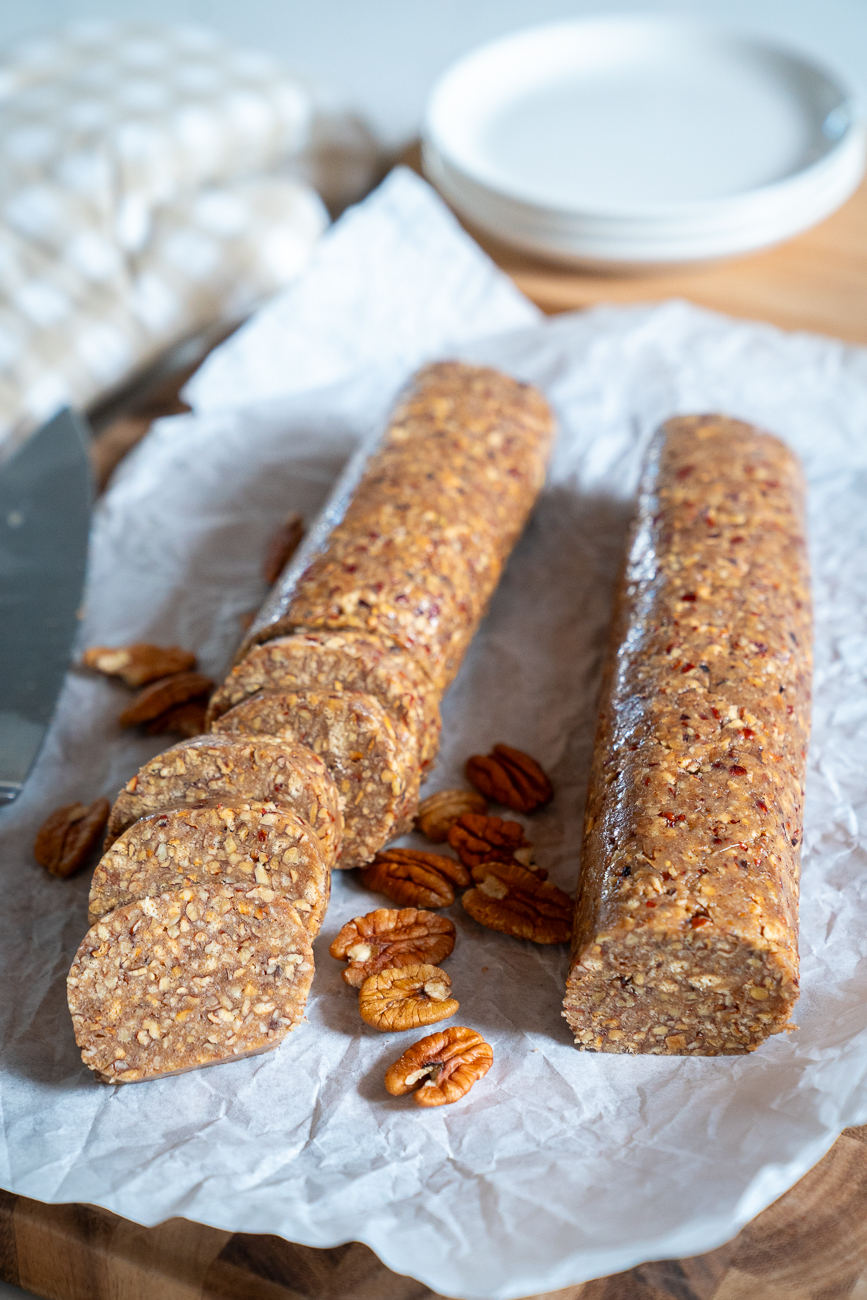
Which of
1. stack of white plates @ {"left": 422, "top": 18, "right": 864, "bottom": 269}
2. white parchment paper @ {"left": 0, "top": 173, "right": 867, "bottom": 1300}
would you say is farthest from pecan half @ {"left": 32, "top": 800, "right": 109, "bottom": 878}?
stack of white plates @ {"left": 422, "top": 18, "right": 864, "bottom": 269}

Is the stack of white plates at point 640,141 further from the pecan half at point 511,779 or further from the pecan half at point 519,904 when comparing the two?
the pecan half at point 519,904

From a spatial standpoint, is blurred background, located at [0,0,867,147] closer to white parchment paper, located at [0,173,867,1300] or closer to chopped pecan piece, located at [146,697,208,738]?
white parchment paper, located at [0,173,867,1300]

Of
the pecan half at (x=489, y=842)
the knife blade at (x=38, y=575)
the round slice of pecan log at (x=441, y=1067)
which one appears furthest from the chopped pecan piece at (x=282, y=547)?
the round slice of pecan log at (x=441, y=1067)

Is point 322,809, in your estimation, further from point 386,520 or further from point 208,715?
point 386,520

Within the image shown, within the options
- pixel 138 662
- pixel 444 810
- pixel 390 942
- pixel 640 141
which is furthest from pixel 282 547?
pixel 640 141

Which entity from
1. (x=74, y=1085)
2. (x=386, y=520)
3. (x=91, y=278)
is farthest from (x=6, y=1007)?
(x=91, y=278)

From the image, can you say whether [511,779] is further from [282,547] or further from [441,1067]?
[282,547]
